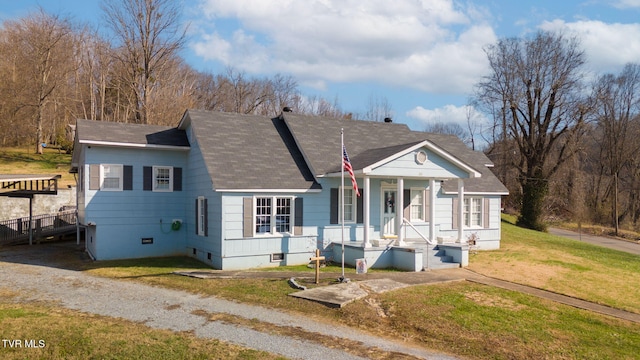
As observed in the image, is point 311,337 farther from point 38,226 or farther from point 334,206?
point 38,226

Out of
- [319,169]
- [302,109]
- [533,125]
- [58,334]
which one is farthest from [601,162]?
[58,334]

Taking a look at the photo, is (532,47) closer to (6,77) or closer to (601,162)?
(601,162)

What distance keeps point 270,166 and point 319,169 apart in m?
1.94

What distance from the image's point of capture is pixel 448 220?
70.6 ft

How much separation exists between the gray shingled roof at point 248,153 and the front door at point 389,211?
11.0ft

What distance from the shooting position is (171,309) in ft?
35.7

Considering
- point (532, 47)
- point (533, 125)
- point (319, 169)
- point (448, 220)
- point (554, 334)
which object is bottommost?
point (554, 334)

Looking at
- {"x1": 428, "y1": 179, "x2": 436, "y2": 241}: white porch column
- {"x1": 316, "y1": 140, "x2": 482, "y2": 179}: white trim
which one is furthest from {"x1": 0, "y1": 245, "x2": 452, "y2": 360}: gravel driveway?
{"x1": 428, "y1": 179, "x2": 436, "y2": 241}: white porch column

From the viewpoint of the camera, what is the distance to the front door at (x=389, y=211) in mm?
19484

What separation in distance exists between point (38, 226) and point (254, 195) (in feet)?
45.8

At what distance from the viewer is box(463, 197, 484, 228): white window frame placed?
73.7 feet

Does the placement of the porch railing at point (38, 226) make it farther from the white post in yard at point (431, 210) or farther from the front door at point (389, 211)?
the white post in yard at point (431, 210)

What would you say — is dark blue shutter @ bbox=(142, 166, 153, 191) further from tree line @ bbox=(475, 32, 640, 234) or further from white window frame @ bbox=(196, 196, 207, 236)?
tree line @ bbox=(475, 32, 640, 234)

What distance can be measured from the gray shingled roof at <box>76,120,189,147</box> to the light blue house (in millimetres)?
45
